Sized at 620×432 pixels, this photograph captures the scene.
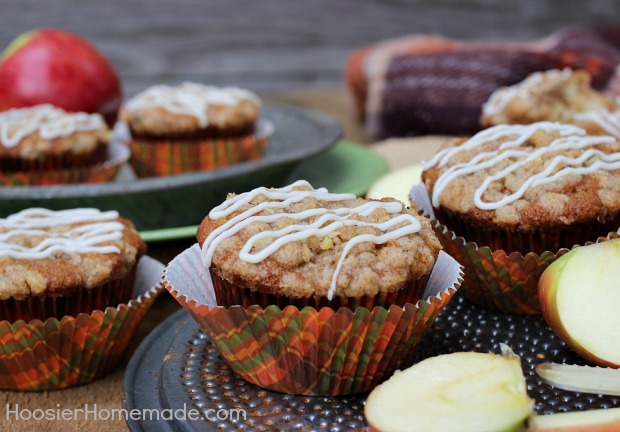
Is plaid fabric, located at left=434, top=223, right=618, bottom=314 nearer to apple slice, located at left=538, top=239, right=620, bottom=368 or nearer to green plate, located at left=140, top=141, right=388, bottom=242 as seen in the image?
apple slice, located at left=538, top=239, right=620, bottom=368

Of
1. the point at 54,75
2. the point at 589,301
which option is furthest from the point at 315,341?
the point at 54,75

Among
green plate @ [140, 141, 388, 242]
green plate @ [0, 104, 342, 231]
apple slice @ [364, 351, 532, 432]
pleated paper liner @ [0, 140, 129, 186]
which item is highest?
apple slice @ [364, 351, 532, 432]

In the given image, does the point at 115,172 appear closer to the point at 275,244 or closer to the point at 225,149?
the point at 225,149

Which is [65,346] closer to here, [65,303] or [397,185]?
[65,303]

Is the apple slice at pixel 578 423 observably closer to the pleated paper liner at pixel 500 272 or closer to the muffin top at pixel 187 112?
the pleated paper liner at pixel 500 272

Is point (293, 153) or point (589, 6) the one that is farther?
point (589, 6)

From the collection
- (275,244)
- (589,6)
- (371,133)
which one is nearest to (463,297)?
(275,244)

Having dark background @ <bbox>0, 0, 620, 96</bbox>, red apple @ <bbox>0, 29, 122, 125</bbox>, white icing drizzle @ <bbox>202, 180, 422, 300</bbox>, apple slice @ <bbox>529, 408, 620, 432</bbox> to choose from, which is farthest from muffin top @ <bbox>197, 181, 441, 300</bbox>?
dark background @ <bbox>0, 0, 620, 96</bbox>
